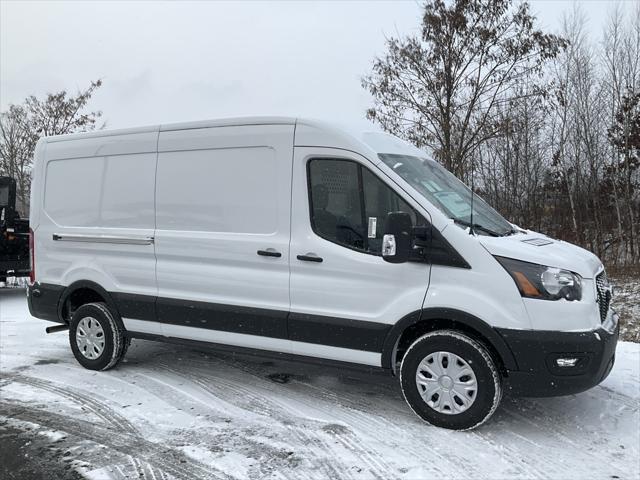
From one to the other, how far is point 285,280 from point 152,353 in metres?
2.63

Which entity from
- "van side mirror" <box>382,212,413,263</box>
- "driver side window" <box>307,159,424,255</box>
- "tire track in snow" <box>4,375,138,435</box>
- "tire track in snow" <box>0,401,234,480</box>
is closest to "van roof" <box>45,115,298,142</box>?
"driver side window" <box>307,159,424,255</box>

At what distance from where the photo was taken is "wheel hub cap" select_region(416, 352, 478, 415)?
390cm

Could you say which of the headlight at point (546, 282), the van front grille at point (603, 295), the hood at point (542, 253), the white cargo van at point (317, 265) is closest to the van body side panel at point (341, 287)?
the white cargo van at point (317, 265)

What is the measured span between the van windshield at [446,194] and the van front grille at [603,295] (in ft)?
2.44

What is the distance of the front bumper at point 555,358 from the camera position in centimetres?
368

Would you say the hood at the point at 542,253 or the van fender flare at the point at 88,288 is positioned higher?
the hood at the point at 542,253

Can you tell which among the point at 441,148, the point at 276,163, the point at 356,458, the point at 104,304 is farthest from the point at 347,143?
the point at 441,148

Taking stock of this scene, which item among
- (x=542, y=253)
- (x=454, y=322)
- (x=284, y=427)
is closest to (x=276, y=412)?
(x=284, y=427)

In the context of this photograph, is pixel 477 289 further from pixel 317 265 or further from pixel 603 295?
pixel 317 265

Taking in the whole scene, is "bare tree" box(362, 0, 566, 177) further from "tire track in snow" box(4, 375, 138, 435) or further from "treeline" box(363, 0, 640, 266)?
"tire track in snow" box(4, 375, 138, 435)

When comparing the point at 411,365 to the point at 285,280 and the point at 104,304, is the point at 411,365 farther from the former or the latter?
the point at 104,304

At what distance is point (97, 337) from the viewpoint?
5.57 meters

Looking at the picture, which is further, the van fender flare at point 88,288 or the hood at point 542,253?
the van fender flare at point 88,288

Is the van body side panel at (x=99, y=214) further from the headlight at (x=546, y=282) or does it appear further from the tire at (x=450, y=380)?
the headlight at (x=546, y=282)
